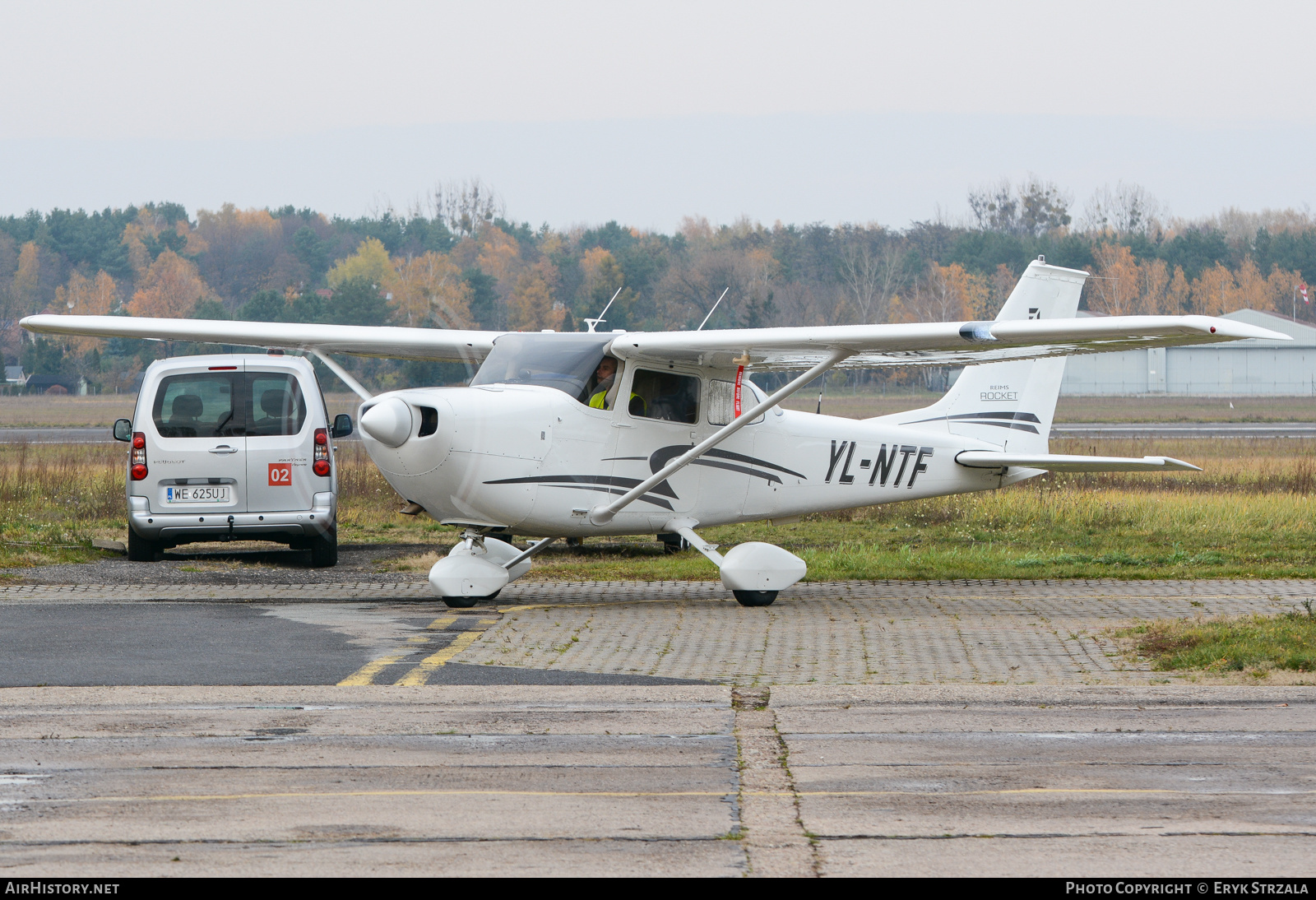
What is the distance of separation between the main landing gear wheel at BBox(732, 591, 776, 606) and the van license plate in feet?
16.8

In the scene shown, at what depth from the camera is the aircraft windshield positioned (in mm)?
11492

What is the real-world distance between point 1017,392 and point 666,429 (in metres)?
4.65

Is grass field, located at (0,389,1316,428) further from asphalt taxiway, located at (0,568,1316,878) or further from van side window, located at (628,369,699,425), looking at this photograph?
asphalt taxiway, located at (0,568,1316,878)

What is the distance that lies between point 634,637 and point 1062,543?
27.2 ft

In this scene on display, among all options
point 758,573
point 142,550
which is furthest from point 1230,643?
point 142,550

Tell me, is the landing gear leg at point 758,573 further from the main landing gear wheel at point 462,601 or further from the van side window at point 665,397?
the main landing gear wheel at point 462,601

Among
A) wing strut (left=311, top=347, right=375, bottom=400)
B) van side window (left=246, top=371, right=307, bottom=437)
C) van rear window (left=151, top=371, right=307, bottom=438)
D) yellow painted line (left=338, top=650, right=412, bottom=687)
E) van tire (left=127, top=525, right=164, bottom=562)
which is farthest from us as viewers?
van tire (left=127, top=525, right=164, bottom=562)

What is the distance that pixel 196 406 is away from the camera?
528 inches

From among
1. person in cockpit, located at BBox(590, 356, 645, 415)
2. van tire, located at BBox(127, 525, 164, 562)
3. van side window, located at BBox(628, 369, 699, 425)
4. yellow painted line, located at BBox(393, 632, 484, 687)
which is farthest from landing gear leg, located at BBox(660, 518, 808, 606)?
van tire, located at BBox(127, 525, 164, 562)

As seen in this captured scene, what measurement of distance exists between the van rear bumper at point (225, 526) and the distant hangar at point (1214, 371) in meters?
70.8

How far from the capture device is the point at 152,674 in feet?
26.9

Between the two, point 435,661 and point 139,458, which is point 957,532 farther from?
point 435,661

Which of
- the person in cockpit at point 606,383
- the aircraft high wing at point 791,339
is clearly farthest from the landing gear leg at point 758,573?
the aircraft high wing at point 791,339

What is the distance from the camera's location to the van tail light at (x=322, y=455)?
534 inches
